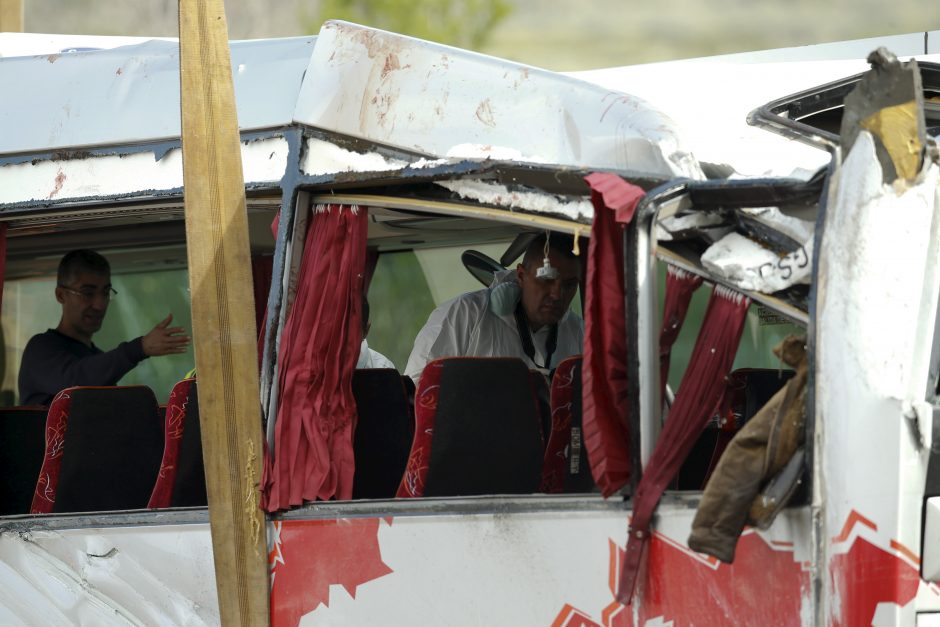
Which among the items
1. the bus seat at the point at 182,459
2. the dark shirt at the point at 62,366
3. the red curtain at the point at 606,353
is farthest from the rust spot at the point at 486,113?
the dark shirt at the point at 62,366

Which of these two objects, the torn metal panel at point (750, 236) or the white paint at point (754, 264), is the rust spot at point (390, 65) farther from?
the white paint at point (754, 264)

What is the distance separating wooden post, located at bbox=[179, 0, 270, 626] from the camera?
3.94m

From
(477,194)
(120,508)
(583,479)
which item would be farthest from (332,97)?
(120,508)

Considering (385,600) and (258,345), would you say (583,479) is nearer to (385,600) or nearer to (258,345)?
(385,600)

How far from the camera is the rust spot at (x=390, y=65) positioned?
409 cm

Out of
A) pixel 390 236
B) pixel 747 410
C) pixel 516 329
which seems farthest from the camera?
pixel 390 236

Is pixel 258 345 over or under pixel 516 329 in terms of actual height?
over

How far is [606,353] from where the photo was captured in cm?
336

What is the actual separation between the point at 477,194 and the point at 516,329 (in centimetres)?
206

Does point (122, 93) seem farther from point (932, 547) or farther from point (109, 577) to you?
point (932, 547)

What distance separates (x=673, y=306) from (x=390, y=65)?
1.26 m

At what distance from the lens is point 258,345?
14.4ft

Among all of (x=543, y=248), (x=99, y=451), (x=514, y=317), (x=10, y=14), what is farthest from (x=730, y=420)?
(x=10, y=14)

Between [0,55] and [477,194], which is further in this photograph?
[0,55]
